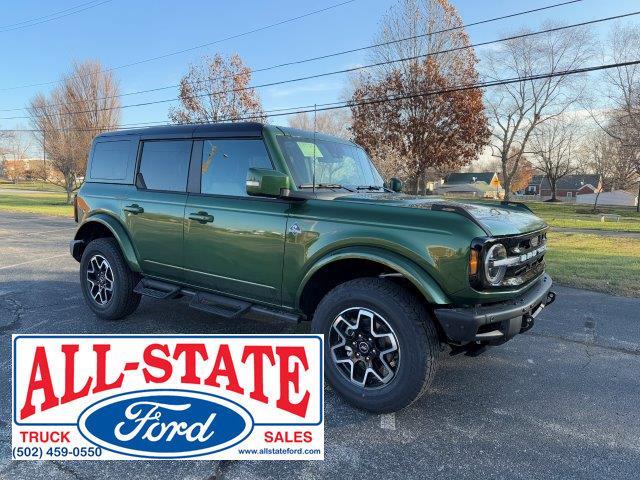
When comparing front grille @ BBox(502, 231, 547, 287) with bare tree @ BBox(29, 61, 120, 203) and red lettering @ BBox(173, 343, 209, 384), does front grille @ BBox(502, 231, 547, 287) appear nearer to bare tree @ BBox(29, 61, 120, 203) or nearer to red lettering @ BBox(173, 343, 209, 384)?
red lettering @ BBox(173, 343, 209, 384)

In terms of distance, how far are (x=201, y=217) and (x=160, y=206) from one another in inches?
23.5

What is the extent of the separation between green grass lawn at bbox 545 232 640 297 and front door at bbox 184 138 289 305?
5.44 metres

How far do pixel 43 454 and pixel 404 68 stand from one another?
61.4ft

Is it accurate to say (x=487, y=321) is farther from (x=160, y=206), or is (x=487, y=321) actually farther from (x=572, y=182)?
(x=572, y=182)

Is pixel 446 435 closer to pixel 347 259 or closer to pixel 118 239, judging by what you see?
pixel 347 259

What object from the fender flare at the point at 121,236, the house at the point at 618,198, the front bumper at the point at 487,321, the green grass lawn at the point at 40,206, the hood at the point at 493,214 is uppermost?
the house at the point at 618,198

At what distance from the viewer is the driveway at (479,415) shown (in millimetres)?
2359

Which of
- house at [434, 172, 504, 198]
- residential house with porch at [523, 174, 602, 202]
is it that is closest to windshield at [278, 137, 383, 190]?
house at [434, 172, 504, 198]

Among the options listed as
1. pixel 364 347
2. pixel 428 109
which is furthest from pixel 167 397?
pixel 428 109

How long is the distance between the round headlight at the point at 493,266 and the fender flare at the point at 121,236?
10.8ft

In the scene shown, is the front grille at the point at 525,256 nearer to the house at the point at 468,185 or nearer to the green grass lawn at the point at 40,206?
the green grass lawn at the point at 40,206

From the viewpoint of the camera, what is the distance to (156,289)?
166 inches

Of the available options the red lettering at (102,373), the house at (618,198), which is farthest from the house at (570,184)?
the red lettering at (102,373)

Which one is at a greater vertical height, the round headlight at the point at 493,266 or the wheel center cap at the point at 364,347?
the round headlight at the point at 493,266
